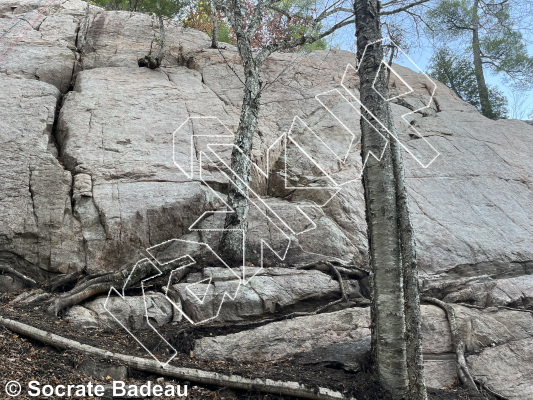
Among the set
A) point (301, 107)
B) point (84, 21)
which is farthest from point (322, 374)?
point (84, 21)

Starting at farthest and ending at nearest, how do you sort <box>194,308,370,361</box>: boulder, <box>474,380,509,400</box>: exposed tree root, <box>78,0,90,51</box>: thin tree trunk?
<box>78,0,90,51</box>: thin tree trunk
<box>194,308,370,361</box>: boulder
<box>474,380,509,400</box>: exposed tree root

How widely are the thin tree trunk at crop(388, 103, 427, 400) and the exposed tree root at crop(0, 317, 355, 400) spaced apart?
2.45 feet

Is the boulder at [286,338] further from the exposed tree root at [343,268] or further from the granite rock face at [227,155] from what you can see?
the granite rock face at [227,155]

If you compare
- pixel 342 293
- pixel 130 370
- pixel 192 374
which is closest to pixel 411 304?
pixel 342 293

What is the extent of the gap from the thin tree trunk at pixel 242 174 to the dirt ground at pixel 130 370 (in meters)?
1.83

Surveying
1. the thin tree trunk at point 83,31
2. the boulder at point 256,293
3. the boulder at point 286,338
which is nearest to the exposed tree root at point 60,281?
the boulder at point 256,293

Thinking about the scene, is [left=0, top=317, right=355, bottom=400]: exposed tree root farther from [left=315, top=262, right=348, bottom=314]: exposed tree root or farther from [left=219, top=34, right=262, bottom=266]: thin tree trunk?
[left=219, top=34, right=262, bottom=266]: thin tree trunk

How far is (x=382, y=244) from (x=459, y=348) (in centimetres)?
228

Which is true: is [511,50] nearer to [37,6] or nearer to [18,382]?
[37,6]

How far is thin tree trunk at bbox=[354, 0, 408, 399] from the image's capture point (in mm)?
4855

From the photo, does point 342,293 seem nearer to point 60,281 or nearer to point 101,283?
point 101,283

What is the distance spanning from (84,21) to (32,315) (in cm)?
1065

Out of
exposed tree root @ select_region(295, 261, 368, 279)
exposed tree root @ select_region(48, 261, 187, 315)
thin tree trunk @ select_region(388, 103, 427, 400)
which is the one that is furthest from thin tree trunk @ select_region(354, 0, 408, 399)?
exposed tree root @ select_region(48, 261, 187, 315)

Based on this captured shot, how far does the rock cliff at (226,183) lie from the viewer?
6.92 m
